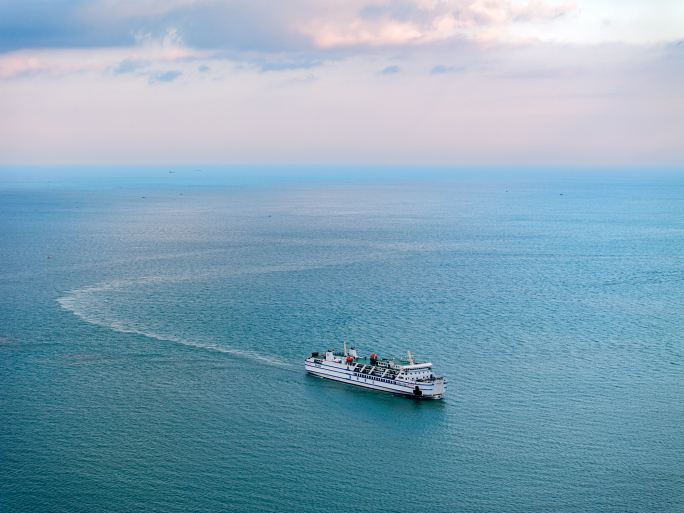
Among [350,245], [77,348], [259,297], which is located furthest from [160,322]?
[350,245]

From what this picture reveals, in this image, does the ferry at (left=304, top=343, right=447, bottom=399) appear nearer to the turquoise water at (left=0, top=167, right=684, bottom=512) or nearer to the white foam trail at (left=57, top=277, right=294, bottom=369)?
the turquoise water at (left=0, top=167, right=684, bottom=512)

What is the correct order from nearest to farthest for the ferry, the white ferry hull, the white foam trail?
the white ferry hull → the ferry → the white foam trail

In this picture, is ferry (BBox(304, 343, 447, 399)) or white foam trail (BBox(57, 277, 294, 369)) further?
white foam trail (BBox(57, 277, 294, 369))

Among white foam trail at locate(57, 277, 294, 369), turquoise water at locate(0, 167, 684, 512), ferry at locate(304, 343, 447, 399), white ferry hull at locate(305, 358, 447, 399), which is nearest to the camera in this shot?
turquoise water at locate(0, 167, 684, 512)

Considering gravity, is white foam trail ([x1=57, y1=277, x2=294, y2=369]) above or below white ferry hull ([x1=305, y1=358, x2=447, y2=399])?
above

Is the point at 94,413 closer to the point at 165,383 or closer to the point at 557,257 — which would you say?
the point at 165,383

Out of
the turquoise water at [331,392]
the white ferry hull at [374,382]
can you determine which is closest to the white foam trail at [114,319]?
the turquoise water at [331,392]

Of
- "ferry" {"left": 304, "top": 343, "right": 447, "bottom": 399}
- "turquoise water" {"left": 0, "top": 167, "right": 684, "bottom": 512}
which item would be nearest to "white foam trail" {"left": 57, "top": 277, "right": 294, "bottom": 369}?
"turquoise water" {"left": 0, "top": 167, "right": 684, "bottom": 512}
